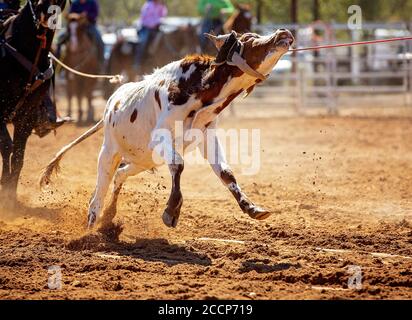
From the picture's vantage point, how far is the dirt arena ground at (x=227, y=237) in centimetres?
498

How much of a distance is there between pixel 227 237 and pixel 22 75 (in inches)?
109

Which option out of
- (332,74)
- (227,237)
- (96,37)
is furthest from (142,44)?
(227,237)

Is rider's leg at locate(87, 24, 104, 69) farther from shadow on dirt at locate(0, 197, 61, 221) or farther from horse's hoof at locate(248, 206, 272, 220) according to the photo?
horse's hoof at locate(248, 206, 272, 220)

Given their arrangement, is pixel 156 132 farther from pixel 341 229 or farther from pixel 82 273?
pixel 341 229

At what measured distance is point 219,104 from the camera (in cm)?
601

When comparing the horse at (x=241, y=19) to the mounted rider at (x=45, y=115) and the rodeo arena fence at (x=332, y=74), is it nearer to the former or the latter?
the rodeo arena fence at (x=332, y=74)

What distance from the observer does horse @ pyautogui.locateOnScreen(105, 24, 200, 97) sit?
17656mm

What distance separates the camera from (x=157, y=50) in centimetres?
1770

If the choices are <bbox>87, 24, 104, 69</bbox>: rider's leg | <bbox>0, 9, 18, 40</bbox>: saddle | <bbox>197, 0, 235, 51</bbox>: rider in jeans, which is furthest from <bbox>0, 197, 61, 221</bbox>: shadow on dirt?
<bbox>197, 0, 235, 51</bbox>: rider in jeans

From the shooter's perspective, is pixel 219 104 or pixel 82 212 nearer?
pixel 219 104

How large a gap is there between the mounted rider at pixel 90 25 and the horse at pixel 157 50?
4.78 feet

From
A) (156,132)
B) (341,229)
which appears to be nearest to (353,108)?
(341,229)

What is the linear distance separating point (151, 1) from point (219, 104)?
1212 cm

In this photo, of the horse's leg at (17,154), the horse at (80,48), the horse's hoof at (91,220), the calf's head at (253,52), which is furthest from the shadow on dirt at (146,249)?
the horse at (80,48)
